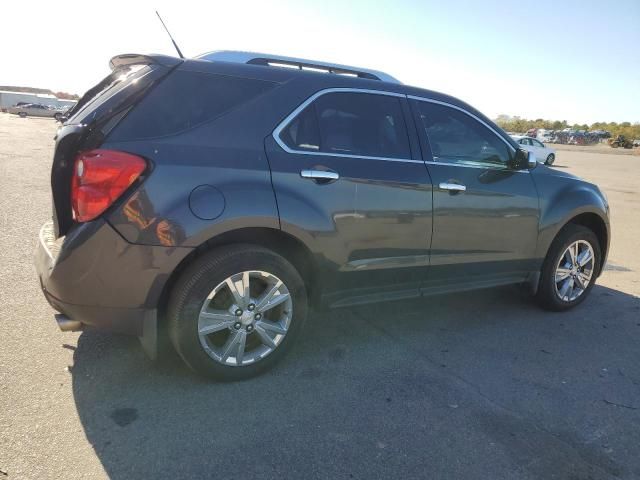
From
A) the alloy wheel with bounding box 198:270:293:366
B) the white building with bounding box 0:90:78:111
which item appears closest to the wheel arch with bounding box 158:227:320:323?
the alloy wheel with bounding box 198:270:293:366

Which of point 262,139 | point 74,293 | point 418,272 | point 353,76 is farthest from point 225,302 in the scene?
point 353,76

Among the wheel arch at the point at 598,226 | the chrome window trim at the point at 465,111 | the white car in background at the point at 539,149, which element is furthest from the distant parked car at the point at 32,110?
the wheel arch at the point at 598,226

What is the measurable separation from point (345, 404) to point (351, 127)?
180 cm

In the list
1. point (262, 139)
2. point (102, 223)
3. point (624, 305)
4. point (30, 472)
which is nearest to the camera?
point (30, 472)

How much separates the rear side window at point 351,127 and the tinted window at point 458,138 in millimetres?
262

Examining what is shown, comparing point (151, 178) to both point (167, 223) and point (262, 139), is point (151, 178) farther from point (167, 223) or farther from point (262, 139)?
point (262, 139)

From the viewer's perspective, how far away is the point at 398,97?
3617 millimetres

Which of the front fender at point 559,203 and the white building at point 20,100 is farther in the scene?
the white building at point 20,100

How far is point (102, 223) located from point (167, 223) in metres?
0.32

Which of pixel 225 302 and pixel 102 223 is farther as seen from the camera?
pixel 225 302

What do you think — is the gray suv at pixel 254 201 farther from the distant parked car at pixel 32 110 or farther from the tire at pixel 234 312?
the distant parked car at pixel 32 110

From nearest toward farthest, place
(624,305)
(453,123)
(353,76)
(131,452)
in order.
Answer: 1. (131,452)
2. (353,76)
3. (453,123)
4. (624,305)

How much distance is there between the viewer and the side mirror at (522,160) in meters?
4.11

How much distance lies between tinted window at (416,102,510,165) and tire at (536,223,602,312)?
3.40ft
